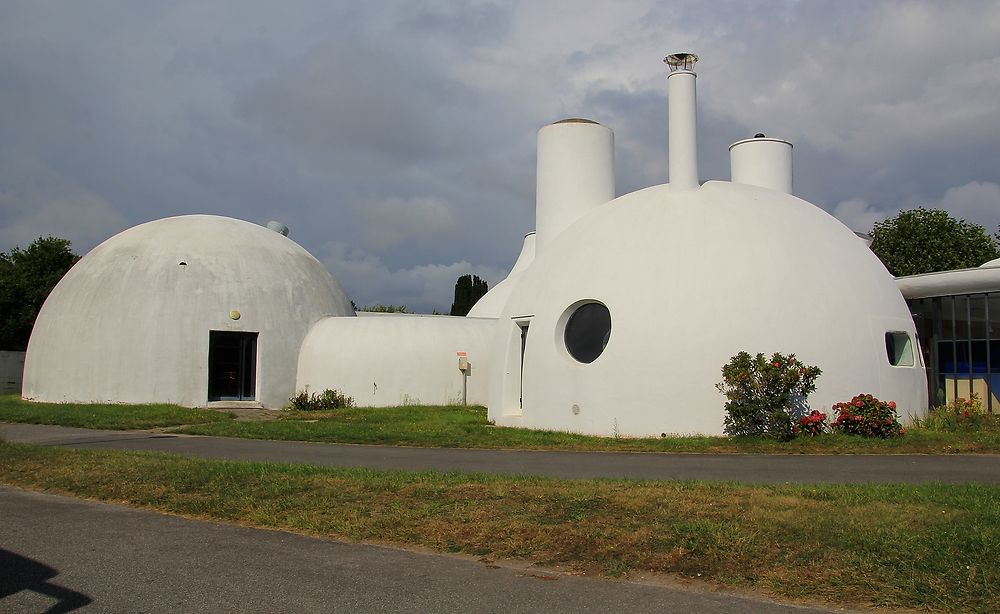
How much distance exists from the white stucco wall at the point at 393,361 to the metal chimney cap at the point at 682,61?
1221 centimetres

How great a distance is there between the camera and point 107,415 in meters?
20.8

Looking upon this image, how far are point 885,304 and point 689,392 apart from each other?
5.07m

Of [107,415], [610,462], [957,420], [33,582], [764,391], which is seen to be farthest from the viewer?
[107,415]

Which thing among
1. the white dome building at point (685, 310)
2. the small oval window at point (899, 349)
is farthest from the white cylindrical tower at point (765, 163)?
the small oval window at point (899, 349)

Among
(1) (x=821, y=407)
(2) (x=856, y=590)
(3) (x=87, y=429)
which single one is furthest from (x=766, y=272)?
(3) (x=87, y=429)

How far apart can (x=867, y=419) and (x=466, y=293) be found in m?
44.9

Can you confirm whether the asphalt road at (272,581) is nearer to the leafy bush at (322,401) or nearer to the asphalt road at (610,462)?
the asphalt road at (610,462)

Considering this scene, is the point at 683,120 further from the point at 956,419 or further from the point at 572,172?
the point at 956,419

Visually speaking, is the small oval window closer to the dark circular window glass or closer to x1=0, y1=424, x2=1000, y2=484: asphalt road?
x1=0, y1=424, x2=1000, y2=484: asphalt road

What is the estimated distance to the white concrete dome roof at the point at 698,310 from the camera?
16031 mm

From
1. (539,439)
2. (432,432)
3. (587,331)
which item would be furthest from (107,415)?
(587,331)

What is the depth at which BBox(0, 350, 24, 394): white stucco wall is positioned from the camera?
3584 cm

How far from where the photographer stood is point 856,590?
18.0 ft

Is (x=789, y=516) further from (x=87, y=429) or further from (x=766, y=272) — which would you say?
(x=87, y=429)
